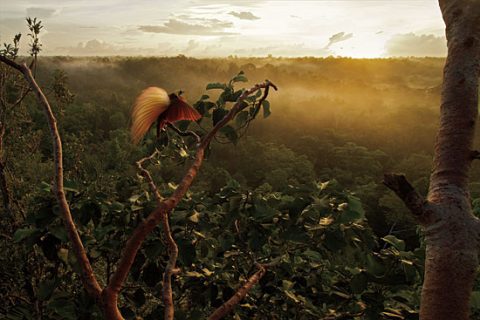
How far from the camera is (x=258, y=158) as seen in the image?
261 feet

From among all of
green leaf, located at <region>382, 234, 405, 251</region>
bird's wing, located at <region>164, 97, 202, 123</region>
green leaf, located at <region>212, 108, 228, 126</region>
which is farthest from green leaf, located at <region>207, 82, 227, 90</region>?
green leaf, located at <region>382, 234, 405, 251</region>

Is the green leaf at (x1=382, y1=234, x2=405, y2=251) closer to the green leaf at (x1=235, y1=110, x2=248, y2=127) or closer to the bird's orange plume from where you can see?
the green leaf at (x1=235, y1=110, x2=248, y2=127)

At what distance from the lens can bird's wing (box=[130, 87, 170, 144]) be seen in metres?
1.21

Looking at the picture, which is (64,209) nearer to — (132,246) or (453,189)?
(132,246)

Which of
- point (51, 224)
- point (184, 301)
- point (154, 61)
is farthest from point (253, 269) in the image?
point (154, 61)

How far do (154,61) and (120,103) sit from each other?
56637mm

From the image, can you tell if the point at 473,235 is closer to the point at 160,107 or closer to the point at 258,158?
the point at 160,107

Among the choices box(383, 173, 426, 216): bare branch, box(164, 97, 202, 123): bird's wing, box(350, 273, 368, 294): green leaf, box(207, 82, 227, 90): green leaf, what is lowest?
box(350, 273, 368, 294): green leaf

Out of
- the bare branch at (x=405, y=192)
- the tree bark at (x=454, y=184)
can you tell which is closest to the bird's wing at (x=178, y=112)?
the bare branch at (x=405, y=192)

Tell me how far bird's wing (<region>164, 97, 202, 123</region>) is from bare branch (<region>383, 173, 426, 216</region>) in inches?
23.7

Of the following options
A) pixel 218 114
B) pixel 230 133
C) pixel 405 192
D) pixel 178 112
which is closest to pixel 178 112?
pixel 178 112

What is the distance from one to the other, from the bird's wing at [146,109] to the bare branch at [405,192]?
69cm

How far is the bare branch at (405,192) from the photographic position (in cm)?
122

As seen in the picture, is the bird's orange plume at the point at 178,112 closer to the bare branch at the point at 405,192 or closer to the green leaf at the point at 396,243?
the bare branch at the point at 405,192
